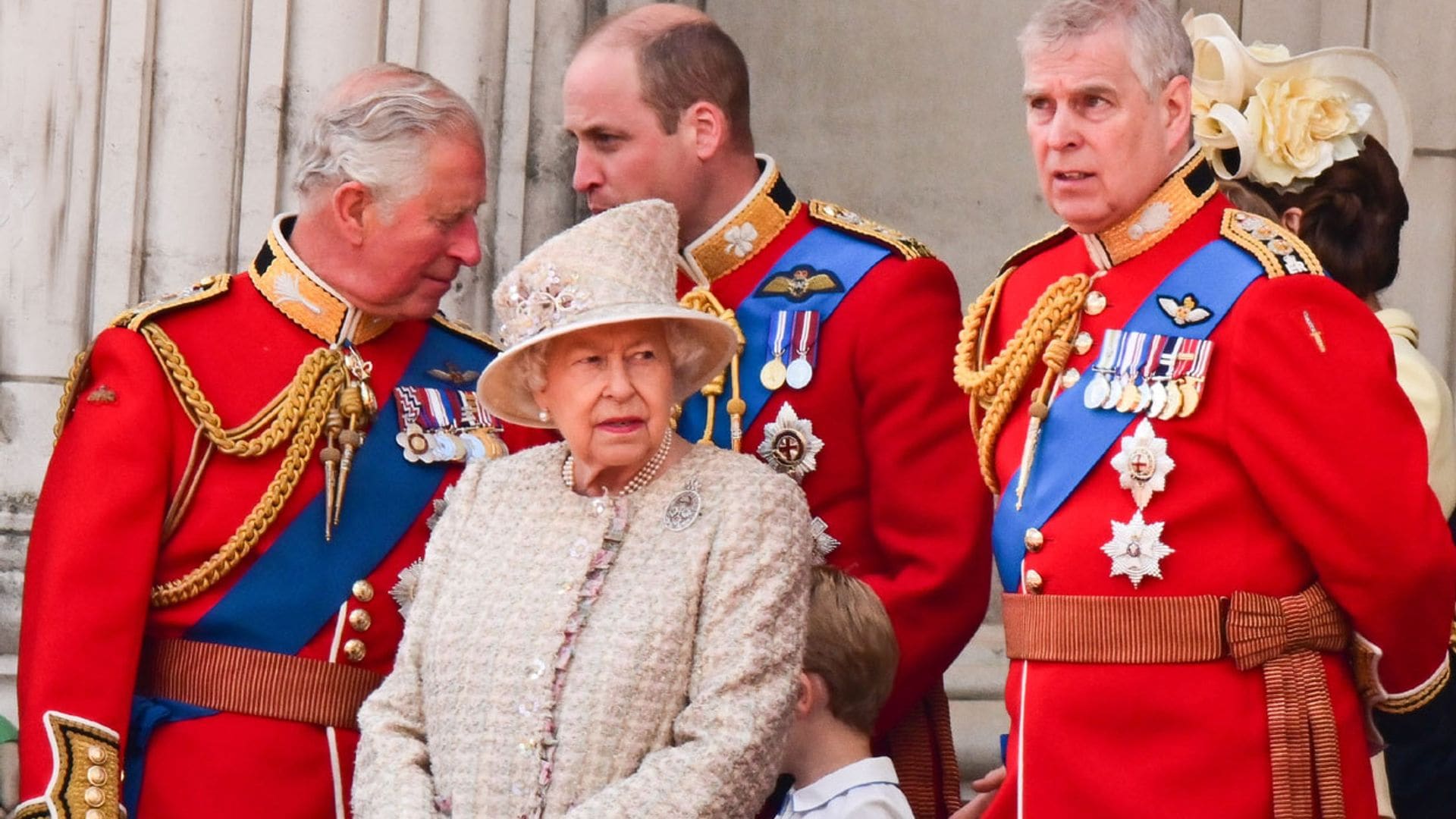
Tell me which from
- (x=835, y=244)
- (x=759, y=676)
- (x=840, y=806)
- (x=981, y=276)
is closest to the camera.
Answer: (x=759, y=676)

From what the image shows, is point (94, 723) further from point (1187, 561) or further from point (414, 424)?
point (1187, 561)

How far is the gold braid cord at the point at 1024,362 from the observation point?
351 cm

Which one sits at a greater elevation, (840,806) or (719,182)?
(719,182)

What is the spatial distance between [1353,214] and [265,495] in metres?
1.91

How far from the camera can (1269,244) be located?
3.37 meters

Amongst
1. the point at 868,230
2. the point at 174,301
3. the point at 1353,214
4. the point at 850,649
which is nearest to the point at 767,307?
the point at 868,230

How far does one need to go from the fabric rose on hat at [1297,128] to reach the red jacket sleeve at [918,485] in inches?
25.7

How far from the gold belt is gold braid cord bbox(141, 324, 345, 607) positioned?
1.25 metres

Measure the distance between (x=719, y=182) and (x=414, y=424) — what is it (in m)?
0.65

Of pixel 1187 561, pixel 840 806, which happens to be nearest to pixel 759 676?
pixel 840 806

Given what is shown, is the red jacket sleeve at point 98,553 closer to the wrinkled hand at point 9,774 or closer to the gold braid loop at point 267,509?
the gold braid loop at point 267,509

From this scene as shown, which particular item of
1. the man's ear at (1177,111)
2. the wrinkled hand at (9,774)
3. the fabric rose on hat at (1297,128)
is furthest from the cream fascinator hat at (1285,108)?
the wrinkled hand at (9,774)

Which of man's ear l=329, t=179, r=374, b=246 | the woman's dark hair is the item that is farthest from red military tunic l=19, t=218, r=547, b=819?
the woman's dark hair

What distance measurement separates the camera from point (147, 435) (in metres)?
3.68
